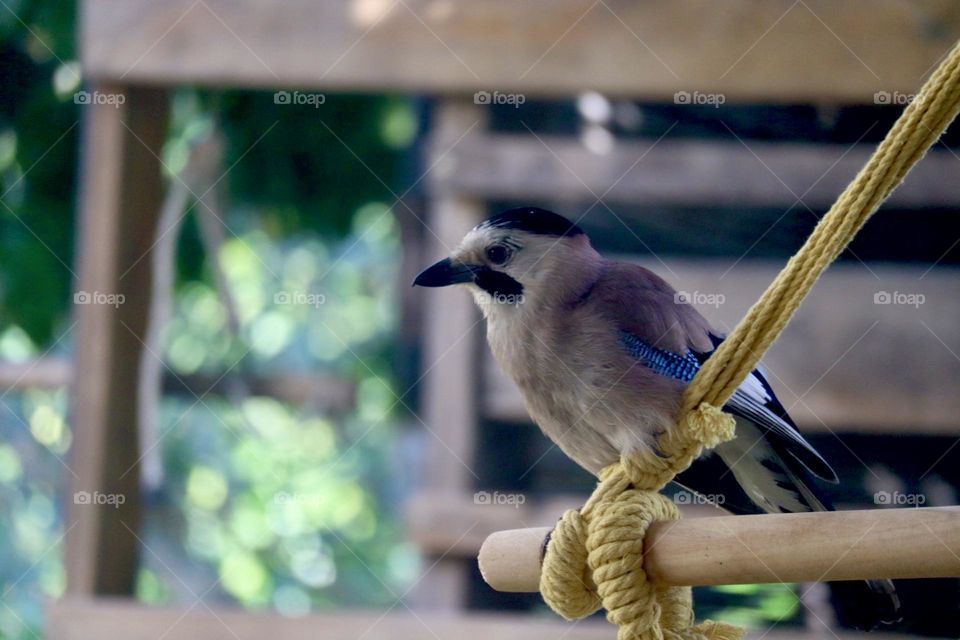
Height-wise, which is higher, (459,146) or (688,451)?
(459,146)

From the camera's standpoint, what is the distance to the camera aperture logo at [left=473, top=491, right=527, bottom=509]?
8.59 feet

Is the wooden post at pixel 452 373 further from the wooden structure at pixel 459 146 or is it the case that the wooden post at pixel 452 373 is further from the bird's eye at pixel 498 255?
the bird's eye at pixel 498 255

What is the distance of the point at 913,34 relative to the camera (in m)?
2.52

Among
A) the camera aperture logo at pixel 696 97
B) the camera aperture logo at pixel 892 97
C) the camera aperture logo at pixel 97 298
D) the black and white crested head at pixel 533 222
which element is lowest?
the black and white crested head at pixel 533 222

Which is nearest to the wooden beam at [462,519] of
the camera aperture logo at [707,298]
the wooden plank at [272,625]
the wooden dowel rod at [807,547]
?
the wooden plank at [272,625]

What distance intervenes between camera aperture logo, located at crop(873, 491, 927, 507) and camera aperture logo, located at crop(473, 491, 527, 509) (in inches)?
34.0

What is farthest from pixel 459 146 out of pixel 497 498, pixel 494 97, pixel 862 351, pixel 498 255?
pixel 862 351

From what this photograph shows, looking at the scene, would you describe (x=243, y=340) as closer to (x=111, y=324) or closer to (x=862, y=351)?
(x=111, y=324)

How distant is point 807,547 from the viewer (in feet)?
4.23

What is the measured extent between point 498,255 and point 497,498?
2.48ft

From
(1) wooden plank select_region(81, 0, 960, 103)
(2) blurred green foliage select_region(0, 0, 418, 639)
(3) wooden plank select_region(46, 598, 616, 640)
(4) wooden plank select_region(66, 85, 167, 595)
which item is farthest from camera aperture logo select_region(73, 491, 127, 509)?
(1) wooden plank select_region(81, 0, 960, 103)

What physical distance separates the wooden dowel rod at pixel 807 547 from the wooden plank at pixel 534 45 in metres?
1.42

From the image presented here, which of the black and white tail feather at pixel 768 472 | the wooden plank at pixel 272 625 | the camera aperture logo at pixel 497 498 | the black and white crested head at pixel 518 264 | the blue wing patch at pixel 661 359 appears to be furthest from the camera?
the camera aperture logo at pixel 497 498

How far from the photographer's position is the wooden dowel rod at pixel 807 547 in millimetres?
→ 1235
